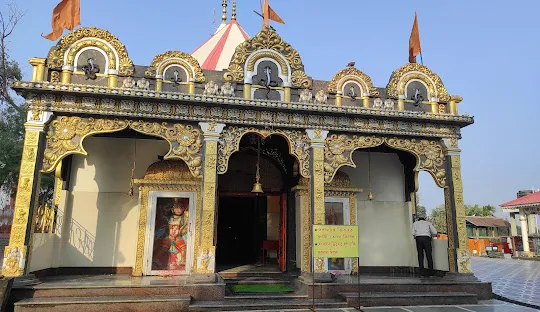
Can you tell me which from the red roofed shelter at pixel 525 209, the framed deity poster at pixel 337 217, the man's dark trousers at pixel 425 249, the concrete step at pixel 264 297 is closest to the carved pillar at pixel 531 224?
the red roofed shelter at pixel 525 209

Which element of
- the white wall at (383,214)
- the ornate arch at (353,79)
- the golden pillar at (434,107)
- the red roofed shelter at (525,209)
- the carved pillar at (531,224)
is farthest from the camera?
the carved pillar at (531,224)

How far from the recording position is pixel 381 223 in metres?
9.65

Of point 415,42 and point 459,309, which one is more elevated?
point 415,42

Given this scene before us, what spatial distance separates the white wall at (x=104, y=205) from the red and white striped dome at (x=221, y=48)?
3.75 meters

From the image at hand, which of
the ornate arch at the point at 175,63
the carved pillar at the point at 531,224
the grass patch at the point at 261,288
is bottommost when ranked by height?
the grass patch at the point at 261,288

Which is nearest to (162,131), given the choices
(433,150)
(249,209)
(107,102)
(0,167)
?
(107,102)

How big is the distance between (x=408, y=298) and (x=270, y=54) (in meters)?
5.54

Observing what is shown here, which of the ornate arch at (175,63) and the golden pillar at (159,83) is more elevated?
the ornate arch at (175,63)

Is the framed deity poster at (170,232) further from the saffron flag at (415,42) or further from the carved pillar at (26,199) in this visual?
the saffron flag at (415,42)

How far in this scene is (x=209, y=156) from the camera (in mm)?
7176

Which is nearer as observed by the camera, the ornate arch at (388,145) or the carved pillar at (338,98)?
the ornate arch at (388,145)

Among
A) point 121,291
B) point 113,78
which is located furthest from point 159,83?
point 121,291

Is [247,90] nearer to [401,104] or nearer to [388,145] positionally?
[388,145]

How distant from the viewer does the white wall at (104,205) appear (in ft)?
26.8
